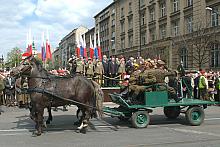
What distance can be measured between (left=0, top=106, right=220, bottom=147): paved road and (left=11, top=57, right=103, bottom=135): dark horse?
626 mm

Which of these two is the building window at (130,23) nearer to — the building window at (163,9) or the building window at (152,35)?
the building window at (152,35)

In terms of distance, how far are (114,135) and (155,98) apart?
1879 millimetres

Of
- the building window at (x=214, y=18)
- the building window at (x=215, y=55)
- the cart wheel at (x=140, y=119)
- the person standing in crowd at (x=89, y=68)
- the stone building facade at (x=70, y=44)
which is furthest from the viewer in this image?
the stone building facade at (x=70, y=44)

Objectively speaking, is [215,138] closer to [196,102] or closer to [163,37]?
[196,102]

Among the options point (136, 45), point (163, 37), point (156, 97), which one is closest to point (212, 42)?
point (163, 37)

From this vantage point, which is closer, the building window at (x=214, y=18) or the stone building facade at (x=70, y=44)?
the building window at (x=214, y=18)

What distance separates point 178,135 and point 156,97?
1.52 meters

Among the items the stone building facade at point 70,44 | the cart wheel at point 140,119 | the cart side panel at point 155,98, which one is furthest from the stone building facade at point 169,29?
the stone building facade at point 70,44

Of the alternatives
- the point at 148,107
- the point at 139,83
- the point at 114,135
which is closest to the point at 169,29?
the point at 139,83

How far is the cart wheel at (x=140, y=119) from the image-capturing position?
A: 32.5ft

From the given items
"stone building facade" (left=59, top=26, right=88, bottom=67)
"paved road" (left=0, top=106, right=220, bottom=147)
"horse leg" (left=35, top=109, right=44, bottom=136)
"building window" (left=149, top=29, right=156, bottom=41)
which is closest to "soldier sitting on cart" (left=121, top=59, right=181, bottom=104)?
"paved road" (left=0, top=106, right=220, bottom=147)

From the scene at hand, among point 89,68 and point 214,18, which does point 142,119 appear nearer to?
point 89,68

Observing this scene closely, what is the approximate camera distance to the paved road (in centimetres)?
793

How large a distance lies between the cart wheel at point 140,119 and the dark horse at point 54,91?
110 cm
